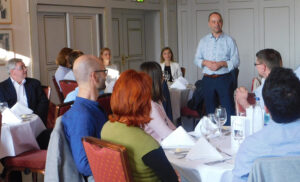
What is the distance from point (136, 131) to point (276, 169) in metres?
0.68

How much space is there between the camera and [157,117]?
3490 mm

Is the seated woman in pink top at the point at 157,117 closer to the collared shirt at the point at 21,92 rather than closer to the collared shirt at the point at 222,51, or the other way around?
the collared shirt at the point at 21,92

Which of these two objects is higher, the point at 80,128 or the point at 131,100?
the point at 131,100

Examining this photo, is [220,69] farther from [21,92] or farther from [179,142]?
[179,142]

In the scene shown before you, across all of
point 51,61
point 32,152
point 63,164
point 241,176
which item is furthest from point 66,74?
point 241,176

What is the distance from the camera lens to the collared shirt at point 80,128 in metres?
2.48

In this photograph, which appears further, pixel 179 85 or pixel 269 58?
pixel 179 85

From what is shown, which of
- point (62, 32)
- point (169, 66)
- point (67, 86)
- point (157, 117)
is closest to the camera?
point (157, 117)

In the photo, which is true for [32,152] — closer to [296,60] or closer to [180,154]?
[180,154]

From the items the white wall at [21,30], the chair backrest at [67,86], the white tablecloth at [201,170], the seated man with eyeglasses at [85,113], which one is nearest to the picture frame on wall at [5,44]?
the white wall at [21,30]

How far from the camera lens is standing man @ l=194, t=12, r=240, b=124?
590 cm

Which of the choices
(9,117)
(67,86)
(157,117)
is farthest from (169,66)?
(157,117)

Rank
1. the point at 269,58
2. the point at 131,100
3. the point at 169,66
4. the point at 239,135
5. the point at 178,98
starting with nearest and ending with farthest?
the point at 131,100
the point at 239,135
the point at 269,58
the point at 178,98
the point at 169,66

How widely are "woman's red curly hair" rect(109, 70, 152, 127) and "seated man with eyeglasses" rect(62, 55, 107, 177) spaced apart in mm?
376
